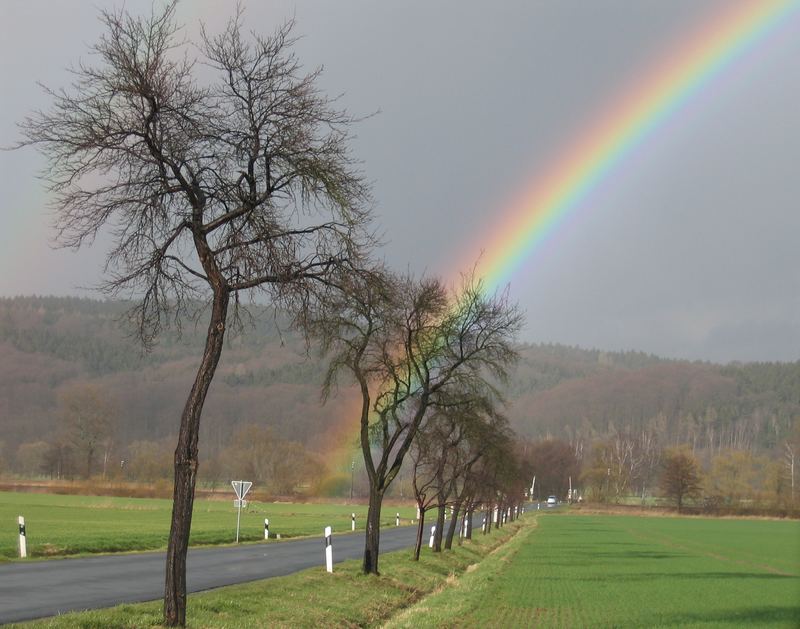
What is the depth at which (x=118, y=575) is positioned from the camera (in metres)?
25.7

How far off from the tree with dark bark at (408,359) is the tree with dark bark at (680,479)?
146 metres

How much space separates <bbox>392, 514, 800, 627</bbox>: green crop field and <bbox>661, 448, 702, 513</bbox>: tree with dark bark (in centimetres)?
11650

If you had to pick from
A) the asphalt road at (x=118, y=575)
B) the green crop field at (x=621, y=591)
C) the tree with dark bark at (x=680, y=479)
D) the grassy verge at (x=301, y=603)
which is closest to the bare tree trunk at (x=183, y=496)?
the grassy verge at (x=301, y=603)

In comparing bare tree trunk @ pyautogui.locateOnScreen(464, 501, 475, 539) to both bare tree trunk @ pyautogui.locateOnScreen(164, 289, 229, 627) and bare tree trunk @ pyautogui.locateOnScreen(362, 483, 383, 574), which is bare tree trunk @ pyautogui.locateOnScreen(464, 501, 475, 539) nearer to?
bare tree trunk @ pyautogui.locateOnScreen(362, 483, 383, 574)

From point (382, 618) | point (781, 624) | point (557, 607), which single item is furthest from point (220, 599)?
point (781, 624)

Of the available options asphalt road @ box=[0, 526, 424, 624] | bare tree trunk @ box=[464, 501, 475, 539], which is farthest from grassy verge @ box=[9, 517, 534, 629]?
bare tree trunk @ box=[464, 501, 475, 539]

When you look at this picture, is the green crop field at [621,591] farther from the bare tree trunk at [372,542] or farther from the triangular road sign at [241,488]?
the triangular road sign at [241,488]

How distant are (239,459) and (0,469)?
4044 centimetres

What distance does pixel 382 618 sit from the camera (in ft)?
73.8

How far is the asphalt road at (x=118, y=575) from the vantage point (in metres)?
18.4

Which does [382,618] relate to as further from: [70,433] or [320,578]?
[70,433]

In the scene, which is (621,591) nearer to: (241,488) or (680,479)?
(241,488)

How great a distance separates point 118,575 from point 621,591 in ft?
53.6

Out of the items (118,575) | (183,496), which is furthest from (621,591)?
(183,496)
